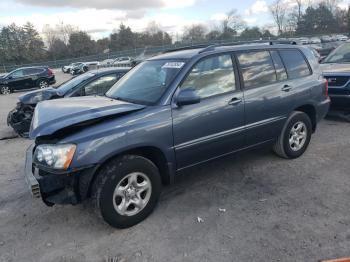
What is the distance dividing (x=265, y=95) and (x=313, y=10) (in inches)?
3143

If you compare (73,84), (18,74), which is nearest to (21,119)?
(73,84)

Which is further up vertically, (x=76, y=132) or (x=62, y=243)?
(x=76, y=132)

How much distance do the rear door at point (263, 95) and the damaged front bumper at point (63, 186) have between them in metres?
2.21

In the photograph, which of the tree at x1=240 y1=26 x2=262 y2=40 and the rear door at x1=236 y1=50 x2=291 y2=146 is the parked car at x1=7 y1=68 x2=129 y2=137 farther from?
the tree at x1=240 y1=26 x2=262 y2=40

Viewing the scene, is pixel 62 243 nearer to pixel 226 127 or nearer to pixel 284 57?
pixel 226 127

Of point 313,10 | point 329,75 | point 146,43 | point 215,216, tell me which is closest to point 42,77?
point 329,75

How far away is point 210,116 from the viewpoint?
3.74 metres

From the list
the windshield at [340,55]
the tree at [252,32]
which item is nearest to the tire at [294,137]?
the windshield at [340,55]

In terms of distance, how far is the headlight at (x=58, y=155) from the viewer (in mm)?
2943

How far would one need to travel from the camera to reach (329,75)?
6816mm

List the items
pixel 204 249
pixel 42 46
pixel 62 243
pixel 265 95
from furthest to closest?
A: pixel 42 46, pixel 265 95, pixel 62 243, pixel 204 249

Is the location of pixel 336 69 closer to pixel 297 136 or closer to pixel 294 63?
pixel 294 63

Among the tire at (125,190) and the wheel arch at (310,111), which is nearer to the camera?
the tire at (125,190)

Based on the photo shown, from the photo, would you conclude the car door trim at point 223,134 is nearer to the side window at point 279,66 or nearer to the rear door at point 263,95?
the rear door at point 263,95
